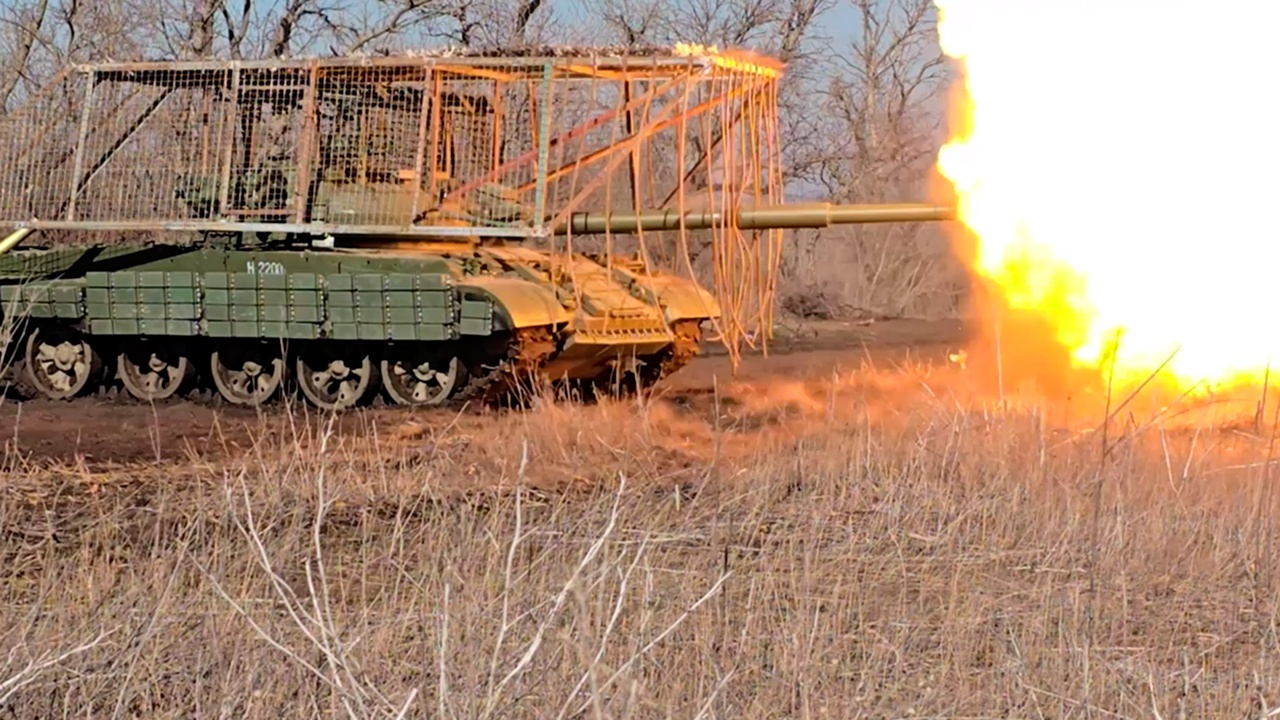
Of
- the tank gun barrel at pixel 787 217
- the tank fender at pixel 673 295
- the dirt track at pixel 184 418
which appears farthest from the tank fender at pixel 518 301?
the tank fender at pixel 673 295

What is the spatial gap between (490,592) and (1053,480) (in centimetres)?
338

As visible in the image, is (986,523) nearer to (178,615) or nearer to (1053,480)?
(1053,480)

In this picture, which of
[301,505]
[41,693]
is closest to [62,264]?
[301,505]

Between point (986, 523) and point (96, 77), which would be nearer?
point (986, 523)

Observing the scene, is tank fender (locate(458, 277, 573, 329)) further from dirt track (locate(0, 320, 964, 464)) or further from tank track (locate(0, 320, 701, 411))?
dirt track (locate(0, 320, 964, 464))

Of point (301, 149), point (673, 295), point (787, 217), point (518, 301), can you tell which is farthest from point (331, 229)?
point (787, 217)

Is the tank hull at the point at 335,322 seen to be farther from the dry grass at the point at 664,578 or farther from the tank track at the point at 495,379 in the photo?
the dry grass at the point at 664,578

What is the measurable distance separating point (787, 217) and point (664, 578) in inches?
225

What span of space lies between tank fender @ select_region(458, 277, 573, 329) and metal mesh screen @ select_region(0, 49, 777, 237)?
1.34ft

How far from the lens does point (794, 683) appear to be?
5.23 metres

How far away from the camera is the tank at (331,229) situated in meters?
13.2

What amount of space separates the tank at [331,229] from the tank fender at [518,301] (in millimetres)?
20

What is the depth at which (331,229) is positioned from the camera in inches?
539

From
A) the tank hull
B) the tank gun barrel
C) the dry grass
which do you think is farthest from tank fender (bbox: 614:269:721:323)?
the dry grass
